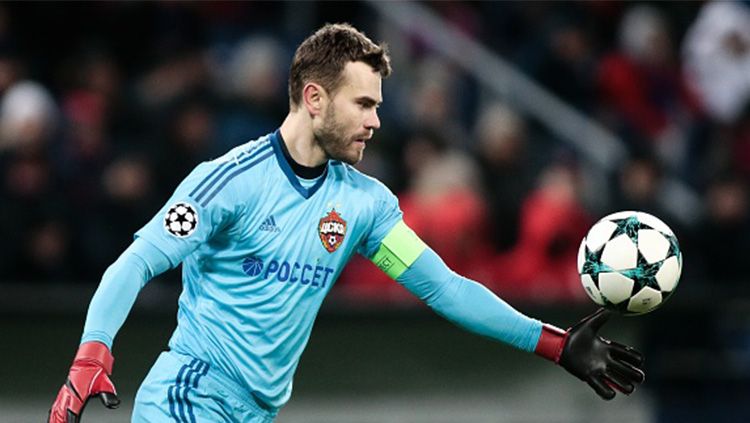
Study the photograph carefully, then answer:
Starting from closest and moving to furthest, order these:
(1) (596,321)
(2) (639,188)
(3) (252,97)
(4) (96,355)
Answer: (4) (96,355) < (1) (596,321) < (2) (639,188) < (3) (252,97)

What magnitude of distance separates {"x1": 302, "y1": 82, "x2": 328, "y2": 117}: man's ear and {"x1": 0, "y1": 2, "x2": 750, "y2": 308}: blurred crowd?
441cm

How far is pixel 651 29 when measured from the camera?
12398mm

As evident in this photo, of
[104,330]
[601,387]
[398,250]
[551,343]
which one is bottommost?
[104,330]

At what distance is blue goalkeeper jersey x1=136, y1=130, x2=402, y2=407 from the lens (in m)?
5.55

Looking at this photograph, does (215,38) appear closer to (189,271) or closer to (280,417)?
(280,417)

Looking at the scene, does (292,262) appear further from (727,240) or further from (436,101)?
(436,101)

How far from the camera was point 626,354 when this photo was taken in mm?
5785

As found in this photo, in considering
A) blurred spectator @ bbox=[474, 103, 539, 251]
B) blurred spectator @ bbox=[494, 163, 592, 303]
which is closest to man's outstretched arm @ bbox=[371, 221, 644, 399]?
blurred spectator @ bbox=[494, 163, 592, 303]

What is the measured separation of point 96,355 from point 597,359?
2084 millimetres

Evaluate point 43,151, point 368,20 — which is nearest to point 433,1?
point 368,20

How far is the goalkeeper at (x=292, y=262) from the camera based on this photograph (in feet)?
18.1

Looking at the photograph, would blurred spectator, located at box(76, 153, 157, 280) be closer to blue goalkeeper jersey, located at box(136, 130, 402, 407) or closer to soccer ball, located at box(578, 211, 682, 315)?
blue goalkeeper jersey, located at box(136, 130, 402, 407)

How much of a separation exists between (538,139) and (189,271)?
665cm

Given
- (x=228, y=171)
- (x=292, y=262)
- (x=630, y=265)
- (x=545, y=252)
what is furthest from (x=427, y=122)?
(x=228, y=171)
